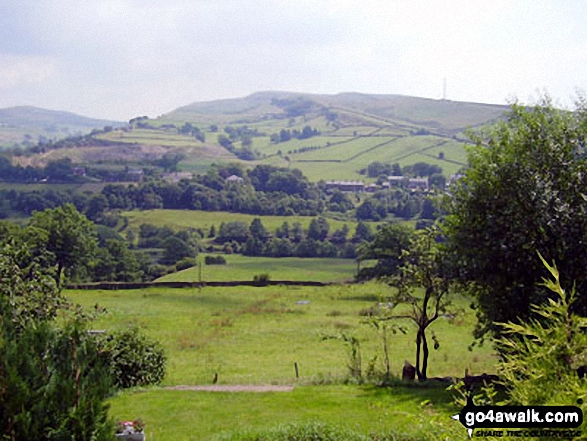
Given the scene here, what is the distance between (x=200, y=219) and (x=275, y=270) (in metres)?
57.5

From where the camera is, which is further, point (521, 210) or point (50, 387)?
point (521, 210)

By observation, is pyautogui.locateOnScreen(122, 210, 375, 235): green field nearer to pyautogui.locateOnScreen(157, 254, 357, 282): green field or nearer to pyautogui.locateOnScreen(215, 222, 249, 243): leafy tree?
pyautogui.locateOnScreen(215, 222, 249, 243): leafy tree

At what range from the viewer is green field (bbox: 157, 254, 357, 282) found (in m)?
79.4

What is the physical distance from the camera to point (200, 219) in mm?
141750

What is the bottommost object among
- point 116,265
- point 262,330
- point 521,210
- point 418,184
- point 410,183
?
point 116,265

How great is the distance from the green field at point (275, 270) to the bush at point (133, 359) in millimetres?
48107

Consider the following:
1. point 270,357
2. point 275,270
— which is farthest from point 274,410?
point 275,270

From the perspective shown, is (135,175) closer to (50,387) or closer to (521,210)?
(521,210)

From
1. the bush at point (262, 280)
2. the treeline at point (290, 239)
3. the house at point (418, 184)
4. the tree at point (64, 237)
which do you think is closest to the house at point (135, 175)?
the treeline at point (290, 239)

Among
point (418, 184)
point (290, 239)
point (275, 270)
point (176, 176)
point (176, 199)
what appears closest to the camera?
point (275, 270)

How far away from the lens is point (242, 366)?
31.5 meters

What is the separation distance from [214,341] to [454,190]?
21.4 m

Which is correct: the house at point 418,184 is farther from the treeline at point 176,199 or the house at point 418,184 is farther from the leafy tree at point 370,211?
the treeline at point 176,199

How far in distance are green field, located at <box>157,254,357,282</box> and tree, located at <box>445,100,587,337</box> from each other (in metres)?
51.7
